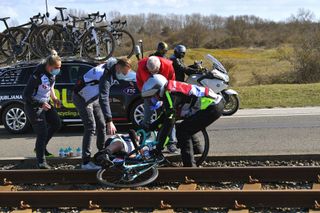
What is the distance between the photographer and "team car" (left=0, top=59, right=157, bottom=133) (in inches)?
476

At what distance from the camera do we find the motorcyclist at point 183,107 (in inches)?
282

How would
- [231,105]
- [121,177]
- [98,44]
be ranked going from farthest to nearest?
[98,44] → [231,105] → [121,177]

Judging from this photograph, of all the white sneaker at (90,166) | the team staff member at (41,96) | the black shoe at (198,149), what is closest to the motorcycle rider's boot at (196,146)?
the black shoe at (198,149)

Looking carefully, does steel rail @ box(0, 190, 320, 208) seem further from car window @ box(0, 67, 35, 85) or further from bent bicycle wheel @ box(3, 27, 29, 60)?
bent bicycle wheel @ box(3, 27, 29, 60)

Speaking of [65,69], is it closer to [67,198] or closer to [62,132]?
[62,132]

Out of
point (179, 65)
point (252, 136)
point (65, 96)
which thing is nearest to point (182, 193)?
point (179, 65)

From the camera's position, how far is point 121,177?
297 inches

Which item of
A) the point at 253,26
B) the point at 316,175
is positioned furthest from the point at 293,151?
the point at 253,26

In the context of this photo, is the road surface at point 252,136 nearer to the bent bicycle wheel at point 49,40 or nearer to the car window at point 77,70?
the car window at point 77,70

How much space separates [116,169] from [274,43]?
209ft

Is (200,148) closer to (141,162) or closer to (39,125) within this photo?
(141,162)

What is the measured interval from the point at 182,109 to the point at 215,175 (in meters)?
1.00

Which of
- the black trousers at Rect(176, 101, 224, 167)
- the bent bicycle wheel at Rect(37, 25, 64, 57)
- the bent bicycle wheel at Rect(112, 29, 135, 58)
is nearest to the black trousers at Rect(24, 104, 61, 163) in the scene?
the black trousers at Rect(176, 101, 224, 167)

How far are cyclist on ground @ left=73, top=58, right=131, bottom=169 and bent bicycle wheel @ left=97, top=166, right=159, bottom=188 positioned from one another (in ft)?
1.72
